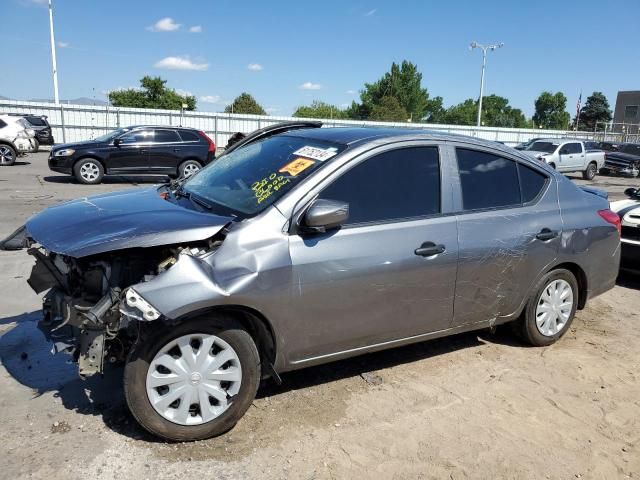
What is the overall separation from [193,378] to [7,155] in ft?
62.0

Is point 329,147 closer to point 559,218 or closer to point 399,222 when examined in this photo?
point 399,222

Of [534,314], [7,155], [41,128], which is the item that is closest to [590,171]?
[534,314]

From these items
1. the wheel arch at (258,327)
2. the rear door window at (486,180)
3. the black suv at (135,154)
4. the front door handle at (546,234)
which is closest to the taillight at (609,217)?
the front door handle at (546,234)

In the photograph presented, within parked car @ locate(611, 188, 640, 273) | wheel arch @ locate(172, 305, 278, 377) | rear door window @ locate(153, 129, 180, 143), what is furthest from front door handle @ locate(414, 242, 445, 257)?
rear door window @ locate(153, 129, 180, 143)

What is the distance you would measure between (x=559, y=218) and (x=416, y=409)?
6.75ft

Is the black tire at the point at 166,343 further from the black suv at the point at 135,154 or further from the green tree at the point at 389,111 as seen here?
the green tree at the point at 389,111

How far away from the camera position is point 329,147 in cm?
370

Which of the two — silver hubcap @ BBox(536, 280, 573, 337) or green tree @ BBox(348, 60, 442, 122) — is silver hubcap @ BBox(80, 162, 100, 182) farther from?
green tree @ BBox(348, 60, 442, 122)

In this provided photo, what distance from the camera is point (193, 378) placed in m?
3.06

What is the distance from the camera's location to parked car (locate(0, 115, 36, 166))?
1850 cm

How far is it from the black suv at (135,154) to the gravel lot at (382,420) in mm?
10997

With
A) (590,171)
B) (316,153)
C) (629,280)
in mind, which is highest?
(316,153)

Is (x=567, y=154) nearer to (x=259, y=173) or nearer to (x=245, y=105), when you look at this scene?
(x=259, y=173)

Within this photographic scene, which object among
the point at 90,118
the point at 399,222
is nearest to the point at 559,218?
the point at 399,222
